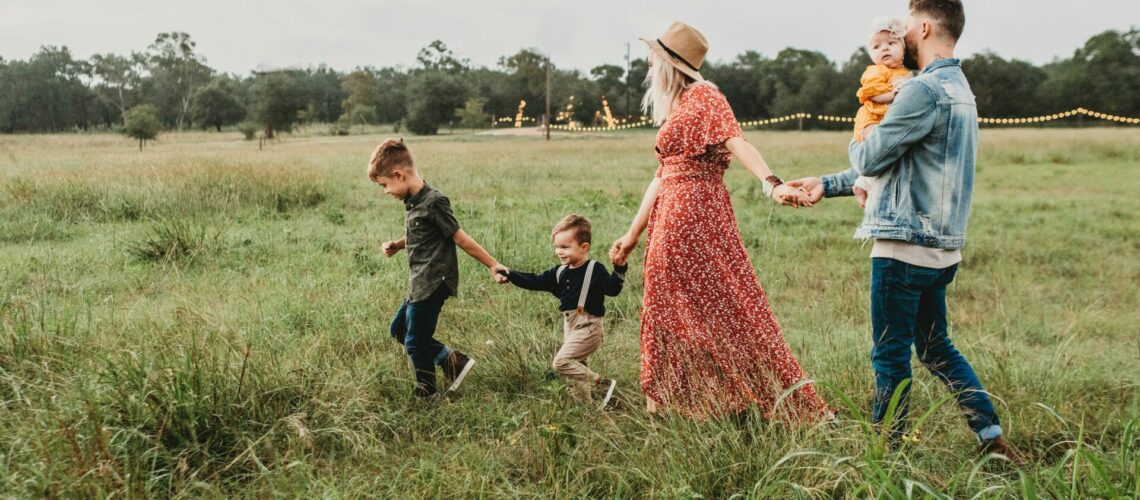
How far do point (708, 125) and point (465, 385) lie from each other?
200 cm

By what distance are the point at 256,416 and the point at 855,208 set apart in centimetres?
1119

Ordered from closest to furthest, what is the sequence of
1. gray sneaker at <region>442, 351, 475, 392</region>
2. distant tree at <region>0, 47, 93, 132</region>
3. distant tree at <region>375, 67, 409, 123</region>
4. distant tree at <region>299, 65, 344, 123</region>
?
1. gray sneaker at <region>442, 351, 475, 392</region>
2. distant tree at <region>0, 47, 93, 132</region>
3. distant tree at <region>299, 65, 344, 123</region>
4. distant tree at <region>375, 67, 409, 123</region>

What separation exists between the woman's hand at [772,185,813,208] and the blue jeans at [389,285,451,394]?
1.80 metres

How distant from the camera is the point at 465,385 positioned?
406 centimetres

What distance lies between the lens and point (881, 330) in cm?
301

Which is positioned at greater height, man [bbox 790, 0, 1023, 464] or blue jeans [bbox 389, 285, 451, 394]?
man [bbox 790, 0, 1023, 464]

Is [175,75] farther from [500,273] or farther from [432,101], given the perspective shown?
[500,273]

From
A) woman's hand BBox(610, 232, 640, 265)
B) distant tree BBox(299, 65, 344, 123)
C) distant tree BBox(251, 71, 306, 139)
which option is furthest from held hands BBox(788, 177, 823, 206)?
distant tree BBox(299, 65, 344, 123)

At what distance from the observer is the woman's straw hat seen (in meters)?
3.35

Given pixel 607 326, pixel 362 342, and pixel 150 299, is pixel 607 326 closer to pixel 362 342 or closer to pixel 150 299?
pixel 362 342

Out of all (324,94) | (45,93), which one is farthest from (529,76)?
(45,93)

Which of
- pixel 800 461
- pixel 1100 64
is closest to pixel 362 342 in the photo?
pixel 800 461

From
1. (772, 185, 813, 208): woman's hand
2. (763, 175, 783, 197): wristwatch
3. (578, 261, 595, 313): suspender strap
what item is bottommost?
(578, 261, 595, 313): suspender strap

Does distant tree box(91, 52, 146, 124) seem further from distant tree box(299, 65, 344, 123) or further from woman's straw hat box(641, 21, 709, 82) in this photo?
woman's straw hat box(641, 21, 709, 82)
